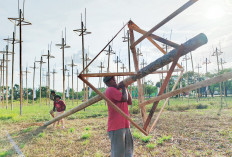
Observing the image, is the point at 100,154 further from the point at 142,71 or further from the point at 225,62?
the point at 225,62

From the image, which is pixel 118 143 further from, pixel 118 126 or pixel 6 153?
pixel 6 153

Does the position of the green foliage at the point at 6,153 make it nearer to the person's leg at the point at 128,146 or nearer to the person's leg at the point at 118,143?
the person's leg at the point at 118,143

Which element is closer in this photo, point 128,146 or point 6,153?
point 128,146

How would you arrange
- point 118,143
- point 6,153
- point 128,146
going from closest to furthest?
point 118,143 < point 128,146 < point 6,153

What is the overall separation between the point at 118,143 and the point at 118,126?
30 cm

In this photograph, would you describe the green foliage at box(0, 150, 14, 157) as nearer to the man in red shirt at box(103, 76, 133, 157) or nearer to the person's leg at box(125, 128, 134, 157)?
the man in red shirt at box(103, 76, 133, 157)

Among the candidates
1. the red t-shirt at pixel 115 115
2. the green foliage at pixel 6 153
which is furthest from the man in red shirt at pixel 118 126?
the green foliage at pixel 6 153

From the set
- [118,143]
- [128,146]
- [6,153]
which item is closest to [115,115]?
[118,143]

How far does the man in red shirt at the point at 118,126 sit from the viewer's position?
3.11 m

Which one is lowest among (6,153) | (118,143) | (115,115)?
(6,153)

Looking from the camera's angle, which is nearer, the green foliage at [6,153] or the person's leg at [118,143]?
the person's leg at [118,143]

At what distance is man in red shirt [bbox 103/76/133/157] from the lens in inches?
123

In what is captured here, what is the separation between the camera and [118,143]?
3148 mm

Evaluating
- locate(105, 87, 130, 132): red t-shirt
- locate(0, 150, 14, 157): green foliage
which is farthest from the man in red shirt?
locate(0, 150, 14, 157): green foliage
